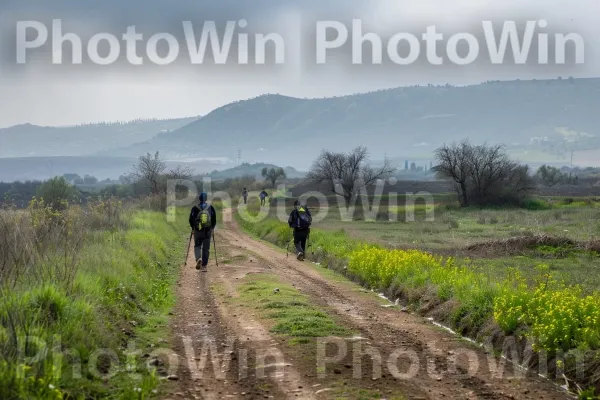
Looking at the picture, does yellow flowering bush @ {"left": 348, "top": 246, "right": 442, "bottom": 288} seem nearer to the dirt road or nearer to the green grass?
the dirt road

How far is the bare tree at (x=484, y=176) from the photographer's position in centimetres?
7869

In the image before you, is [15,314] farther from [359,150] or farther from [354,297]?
[359,150]

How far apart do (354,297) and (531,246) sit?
15917 mm

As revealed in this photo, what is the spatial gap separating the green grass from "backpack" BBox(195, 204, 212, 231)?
3284mm

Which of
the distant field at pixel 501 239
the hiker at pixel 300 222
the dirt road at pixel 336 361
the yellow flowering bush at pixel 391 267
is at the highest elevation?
the hiker at pixel 300 222

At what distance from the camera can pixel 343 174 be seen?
307 feet

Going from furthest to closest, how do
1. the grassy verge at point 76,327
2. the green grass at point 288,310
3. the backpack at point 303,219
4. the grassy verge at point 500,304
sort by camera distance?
the backpack at point 303,219 < the green grass at point 288,310 < the grassy verge at point 500,304 < the grassy verge at point 76,327

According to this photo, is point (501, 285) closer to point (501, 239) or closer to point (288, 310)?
point (288, 310)

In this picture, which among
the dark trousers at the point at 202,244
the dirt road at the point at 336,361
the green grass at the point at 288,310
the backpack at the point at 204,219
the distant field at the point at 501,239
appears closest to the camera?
the dirt road at the point at 336,361

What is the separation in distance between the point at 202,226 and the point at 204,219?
25cm

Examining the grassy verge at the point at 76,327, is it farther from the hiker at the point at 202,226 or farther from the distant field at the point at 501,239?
the distant field at the point at 501,239

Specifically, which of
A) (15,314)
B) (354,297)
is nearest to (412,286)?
(354,297)

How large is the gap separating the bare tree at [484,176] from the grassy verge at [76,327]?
6794 centimetres

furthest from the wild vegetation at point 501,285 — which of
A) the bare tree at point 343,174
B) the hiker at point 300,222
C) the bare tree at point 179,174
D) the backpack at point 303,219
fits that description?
the bare tree at point 179,174
